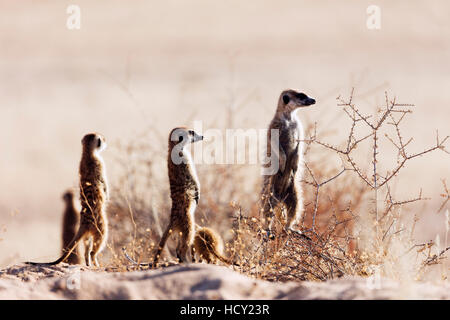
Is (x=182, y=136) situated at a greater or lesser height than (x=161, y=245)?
greater

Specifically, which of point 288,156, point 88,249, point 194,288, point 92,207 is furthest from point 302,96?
point 194,288

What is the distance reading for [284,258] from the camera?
5.66 meters

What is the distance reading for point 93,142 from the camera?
6051mm

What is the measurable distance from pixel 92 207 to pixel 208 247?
3.09ft

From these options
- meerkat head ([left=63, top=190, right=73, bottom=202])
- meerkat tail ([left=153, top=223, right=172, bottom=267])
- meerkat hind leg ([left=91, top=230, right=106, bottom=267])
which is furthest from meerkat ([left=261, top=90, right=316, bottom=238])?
meerkat head ([left=63, top=190, right=73, bottom=202])

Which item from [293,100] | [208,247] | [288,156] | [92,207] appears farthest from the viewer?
[293,100]

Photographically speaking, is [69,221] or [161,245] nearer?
[161,245]

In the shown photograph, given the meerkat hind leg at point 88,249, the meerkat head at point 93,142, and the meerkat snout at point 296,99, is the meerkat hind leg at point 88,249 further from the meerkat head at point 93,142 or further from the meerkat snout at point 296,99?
the meerkat snout at point 296,99

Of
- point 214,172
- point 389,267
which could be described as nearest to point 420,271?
point 389,267

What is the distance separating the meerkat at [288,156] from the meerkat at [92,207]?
1.55 m

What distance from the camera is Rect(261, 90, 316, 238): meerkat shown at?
22.4 feet

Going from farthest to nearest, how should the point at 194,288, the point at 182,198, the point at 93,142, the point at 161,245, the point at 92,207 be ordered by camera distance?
1. the point at 93,142
2. the point at 92,207
3. the point at 182,198
4. the point at 161,245
5. the point at 194,288

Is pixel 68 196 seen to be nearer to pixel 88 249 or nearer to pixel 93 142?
pixel 93 142
